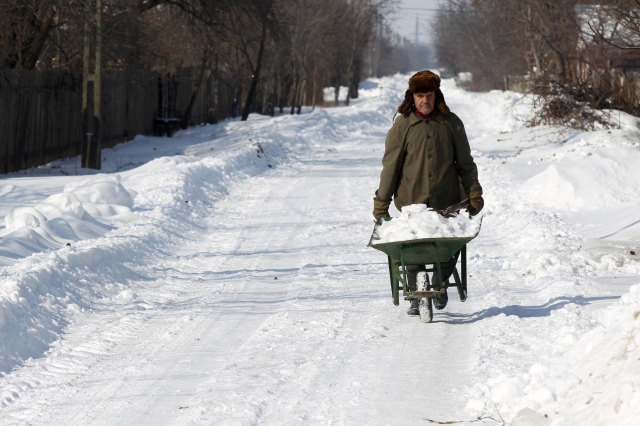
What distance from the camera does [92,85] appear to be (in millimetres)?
19891

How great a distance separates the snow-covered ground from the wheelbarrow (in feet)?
0.84

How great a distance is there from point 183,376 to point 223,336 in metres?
1.02

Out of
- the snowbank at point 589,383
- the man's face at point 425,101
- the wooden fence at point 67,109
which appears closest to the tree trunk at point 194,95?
the wooden fence at point 67,109

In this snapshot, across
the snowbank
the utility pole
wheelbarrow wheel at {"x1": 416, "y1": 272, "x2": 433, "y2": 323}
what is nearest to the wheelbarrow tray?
wheelbarrow wheel at {"x1": 416, "y1": 272, "x2": 433, "y2": 323}

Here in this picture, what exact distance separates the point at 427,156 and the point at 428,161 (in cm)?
4

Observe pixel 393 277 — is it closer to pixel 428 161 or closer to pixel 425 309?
pixel 425 309

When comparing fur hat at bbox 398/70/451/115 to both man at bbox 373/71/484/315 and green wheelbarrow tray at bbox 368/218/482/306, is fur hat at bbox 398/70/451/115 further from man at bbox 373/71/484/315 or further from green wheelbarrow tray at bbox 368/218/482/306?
green wheelbarrow tray at bbox 368/218/482/306

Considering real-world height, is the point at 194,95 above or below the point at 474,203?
above

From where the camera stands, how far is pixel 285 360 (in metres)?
5.88

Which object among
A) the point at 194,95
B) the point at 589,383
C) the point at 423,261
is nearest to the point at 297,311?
the point at 423,261

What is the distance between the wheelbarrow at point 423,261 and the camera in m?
6.52

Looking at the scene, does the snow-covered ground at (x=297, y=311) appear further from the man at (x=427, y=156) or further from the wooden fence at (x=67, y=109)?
the wooden fence at (x=67, y=109)

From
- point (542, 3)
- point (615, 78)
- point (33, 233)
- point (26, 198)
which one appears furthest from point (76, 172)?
point (542, 3)

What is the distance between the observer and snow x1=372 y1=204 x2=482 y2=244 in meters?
6.43
